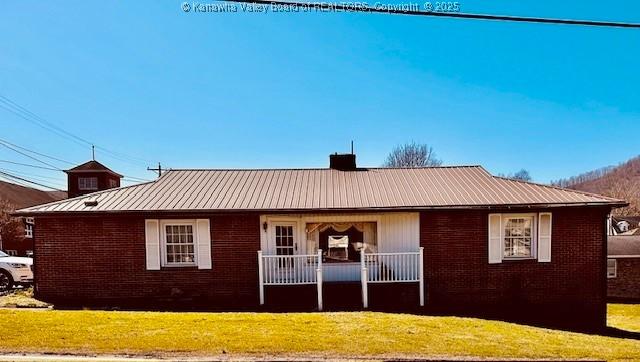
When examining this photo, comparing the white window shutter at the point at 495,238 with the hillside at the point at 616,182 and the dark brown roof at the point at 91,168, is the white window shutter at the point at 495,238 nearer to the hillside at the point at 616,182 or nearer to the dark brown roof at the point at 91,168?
the dark brown roof at the point at 91,168

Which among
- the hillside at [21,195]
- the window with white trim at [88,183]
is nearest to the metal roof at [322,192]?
the window with white trim at [88,183]

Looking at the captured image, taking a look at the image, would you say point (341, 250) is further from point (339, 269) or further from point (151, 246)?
point (151, 246)

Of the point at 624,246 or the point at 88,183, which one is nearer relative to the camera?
the point at 624,246

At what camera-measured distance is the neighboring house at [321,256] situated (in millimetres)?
11203

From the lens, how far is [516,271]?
11461 millimetres

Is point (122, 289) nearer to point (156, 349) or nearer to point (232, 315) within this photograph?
point (232, 315)

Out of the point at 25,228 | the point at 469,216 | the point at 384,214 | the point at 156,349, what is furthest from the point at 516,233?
the point at 25,228

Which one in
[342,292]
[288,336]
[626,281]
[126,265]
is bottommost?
[626,281]

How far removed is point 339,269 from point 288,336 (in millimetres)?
4784

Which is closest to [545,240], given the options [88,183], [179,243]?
[179,243]

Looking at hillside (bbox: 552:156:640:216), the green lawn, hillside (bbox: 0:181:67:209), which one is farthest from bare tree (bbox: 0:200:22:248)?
hillside (bbox: 552:156:640:216)

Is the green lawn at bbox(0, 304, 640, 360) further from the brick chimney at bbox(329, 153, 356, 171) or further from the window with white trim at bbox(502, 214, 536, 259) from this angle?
the brick chimney at bbox(329, 153, 356, 171)

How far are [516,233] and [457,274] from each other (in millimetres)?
2341

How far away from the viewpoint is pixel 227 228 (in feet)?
37.8
